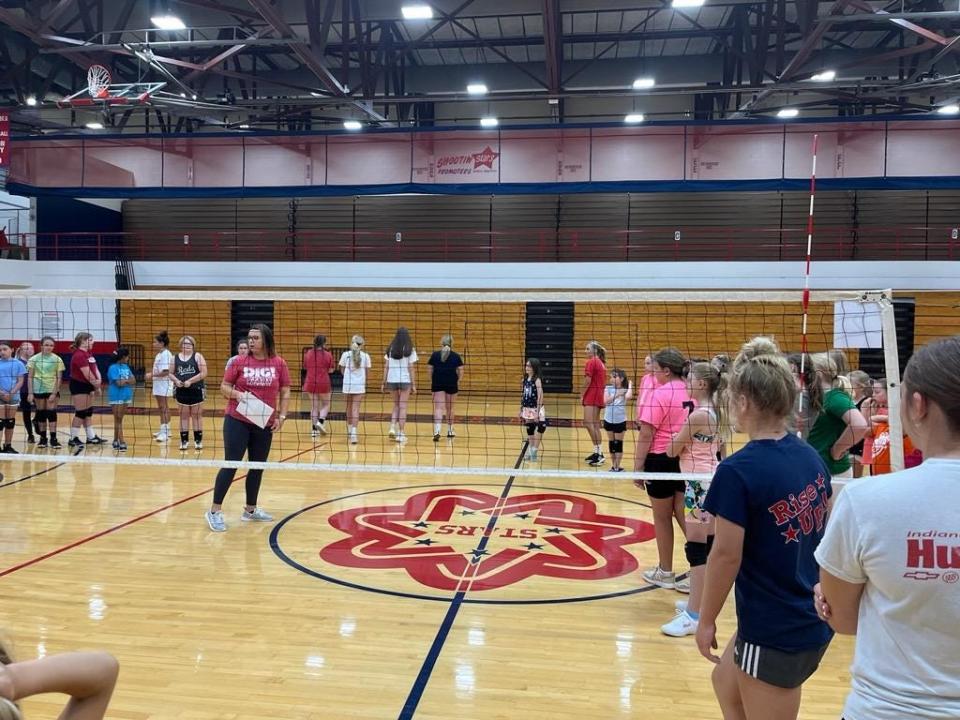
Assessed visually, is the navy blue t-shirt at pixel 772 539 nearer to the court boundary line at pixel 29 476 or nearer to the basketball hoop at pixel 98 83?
the court boundary line at pixel 29 476

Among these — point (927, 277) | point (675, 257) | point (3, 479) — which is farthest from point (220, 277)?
point (927, 277)

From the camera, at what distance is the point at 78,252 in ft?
63.7

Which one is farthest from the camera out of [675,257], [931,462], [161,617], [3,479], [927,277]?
[675,257]

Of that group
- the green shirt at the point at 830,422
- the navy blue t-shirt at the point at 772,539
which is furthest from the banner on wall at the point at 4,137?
the navy blue t-shirt at the point at 772,539

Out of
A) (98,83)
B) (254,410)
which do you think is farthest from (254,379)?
(98,83)

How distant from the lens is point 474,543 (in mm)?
5879

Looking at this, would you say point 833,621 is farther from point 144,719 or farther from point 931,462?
point 144,719

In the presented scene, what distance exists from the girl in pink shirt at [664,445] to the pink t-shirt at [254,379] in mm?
3248

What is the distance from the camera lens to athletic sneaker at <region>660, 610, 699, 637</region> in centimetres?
413

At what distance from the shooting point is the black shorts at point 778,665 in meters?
2.03

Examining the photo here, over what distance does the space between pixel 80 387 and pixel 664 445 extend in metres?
8.79

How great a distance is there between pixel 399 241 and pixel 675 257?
7895 millimetres

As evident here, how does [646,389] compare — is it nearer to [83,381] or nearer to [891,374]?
[891,374]

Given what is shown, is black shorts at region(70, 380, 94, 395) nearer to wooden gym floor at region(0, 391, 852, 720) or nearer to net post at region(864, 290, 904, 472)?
wooden gym floor at region(0, 391, 852, 720)
